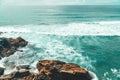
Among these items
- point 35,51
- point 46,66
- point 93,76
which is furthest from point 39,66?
point 35,51

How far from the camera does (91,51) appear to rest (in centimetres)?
4500

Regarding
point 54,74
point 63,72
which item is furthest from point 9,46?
point 63,72

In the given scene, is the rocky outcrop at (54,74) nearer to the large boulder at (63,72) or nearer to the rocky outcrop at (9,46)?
the large boulder at (63,72)

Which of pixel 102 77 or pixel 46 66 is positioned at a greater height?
pixel 46 66

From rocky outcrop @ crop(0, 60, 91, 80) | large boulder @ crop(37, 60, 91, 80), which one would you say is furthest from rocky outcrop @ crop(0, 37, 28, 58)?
large boulder @ crop(37, 60, 91, 80)

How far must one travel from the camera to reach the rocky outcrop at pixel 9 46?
41062 millimetres

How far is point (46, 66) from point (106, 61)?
39.4 feet

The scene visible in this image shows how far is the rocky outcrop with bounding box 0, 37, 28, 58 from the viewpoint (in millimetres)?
41062

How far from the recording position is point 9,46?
43.5 metres

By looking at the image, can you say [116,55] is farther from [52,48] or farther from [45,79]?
[45,79]

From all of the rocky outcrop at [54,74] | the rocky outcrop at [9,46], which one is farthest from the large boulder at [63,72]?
the rocky outcrop at [9,46]

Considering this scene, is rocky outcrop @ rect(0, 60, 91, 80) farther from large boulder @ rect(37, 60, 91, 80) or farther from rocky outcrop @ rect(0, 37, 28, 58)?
rocky outcrop @ rect(0, 37, 28, 58)

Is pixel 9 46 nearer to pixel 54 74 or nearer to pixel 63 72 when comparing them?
pixel 54 74

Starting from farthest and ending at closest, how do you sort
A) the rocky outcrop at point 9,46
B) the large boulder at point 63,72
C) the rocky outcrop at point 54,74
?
the rocky outcrop at point 9,46
the large boulder at point 63,72
the rocky outcrop at point 54,74
